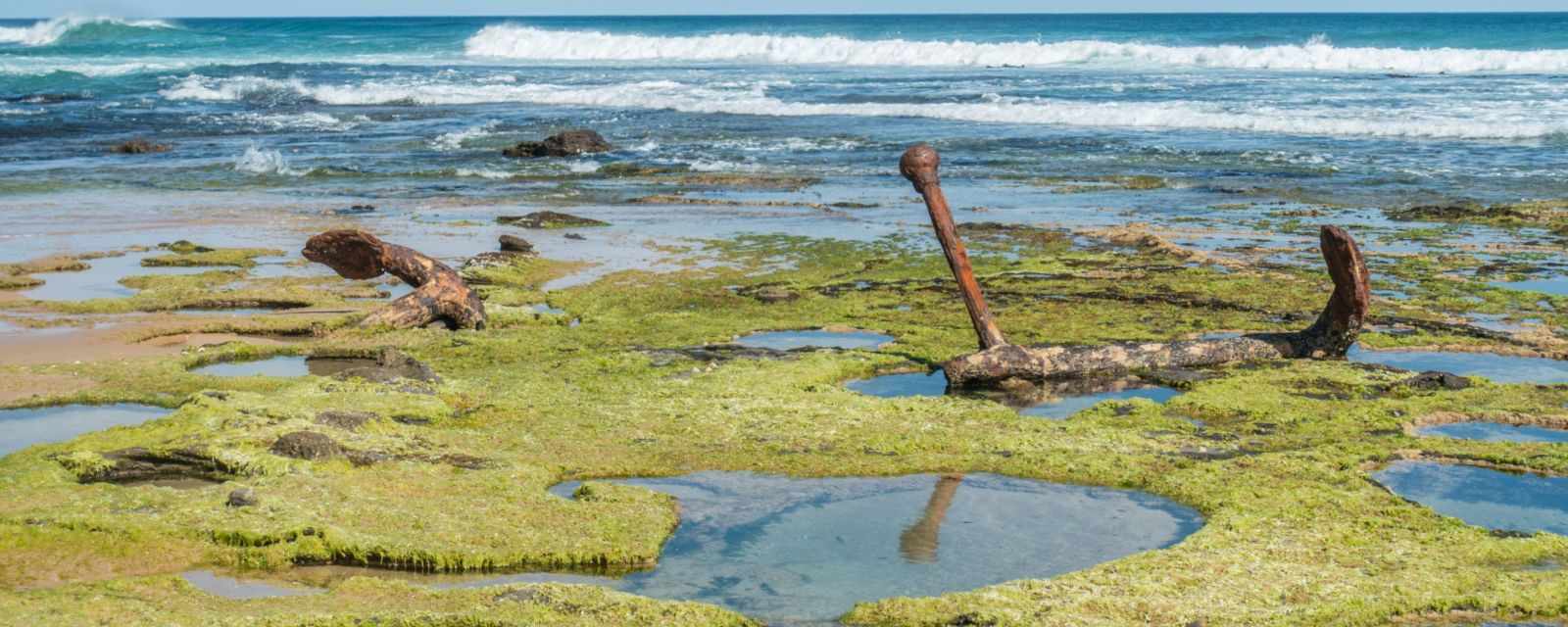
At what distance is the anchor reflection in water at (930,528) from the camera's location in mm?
5754

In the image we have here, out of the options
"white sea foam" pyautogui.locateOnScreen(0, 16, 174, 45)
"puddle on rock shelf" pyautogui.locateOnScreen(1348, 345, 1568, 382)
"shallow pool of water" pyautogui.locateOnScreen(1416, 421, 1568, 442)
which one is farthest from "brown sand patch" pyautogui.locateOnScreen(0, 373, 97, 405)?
"white sea foam" pyautogui.locateOnScreen(0, 16, 174, 45)

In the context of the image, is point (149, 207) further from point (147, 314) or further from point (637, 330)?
point (637, 330)

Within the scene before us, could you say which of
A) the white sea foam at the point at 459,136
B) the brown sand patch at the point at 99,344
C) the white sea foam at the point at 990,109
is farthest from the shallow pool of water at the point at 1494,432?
the white sea foam at the point at 459,136

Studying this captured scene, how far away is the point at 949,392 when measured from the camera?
8.37 meters

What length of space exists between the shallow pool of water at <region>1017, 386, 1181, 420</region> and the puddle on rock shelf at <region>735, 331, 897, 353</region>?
1.70 m

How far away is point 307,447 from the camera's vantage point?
22.2 ft

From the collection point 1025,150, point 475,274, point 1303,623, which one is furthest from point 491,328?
point 1025,150

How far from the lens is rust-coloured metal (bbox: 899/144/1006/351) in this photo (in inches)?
335

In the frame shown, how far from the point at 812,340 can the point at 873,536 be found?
3.97 meters

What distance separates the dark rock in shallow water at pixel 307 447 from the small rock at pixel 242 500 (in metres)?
0.63

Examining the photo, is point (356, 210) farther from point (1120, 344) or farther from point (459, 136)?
point (459, 136)

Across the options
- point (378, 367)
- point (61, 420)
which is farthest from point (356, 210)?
point (61, 420)

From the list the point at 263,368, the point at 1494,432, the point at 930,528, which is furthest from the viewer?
the point at 263,368

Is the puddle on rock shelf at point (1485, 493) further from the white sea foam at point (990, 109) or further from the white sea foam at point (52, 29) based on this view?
the white sea foam at point (52, 29)
